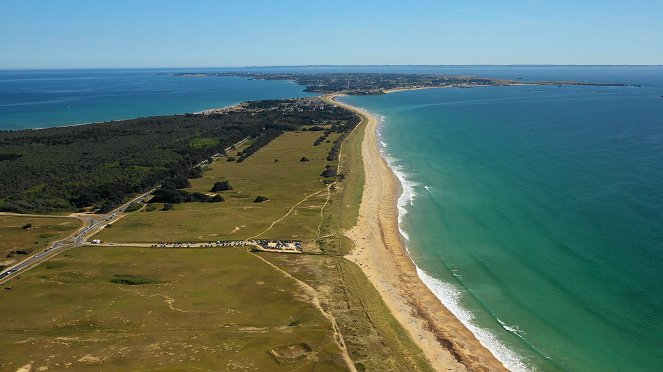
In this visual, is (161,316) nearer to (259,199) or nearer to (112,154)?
(259,199)

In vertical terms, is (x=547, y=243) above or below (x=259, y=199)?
above

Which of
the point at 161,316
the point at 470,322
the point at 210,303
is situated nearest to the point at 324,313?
the point at 210,303

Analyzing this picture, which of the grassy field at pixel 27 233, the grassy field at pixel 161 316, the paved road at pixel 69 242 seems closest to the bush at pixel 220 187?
the paved road at pixel 69 242

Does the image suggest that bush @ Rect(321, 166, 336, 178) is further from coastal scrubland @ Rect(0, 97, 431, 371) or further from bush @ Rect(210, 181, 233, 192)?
coastal scrubland @ Rect(0, 97, 431, 371)

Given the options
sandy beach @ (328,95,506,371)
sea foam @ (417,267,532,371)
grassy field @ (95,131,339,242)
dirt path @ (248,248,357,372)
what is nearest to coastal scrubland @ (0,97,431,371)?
dirt path @ (248,248,357,372)

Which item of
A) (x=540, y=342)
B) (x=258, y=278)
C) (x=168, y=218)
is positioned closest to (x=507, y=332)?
(x=540, y=342)

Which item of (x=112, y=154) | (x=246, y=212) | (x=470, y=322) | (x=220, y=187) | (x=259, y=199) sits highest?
(x=112, y=154)

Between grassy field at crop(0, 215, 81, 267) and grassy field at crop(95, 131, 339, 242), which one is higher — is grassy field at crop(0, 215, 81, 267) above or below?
below
